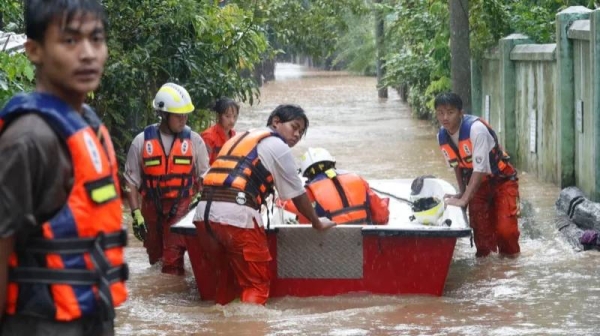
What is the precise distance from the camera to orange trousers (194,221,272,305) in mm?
8359

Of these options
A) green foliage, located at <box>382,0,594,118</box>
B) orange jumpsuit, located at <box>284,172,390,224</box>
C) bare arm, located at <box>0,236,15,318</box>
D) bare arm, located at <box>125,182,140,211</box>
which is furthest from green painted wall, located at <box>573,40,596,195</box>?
bare arm, located at <box>0,236,15,318</box>

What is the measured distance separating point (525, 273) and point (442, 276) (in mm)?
1706

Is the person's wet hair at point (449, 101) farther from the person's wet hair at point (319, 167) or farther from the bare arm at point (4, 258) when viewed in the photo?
the bare arm at point (4, 258)

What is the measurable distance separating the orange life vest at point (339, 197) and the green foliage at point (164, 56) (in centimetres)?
586

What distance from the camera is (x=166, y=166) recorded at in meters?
10.2

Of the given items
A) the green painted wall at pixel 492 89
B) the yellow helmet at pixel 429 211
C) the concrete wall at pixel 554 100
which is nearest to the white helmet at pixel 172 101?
the yellow helmet at pixel 429 211

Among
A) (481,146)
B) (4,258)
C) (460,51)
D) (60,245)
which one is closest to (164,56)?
(460,51)

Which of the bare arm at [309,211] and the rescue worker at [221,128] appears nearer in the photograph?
the bare arm at [309,211]

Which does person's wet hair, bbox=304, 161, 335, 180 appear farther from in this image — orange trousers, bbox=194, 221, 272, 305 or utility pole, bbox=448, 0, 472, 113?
utility pole, bbox=448, 0, 472, 113

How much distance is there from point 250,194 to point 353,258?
1124 mm

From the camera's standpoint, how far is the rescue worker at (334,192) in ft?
30.1

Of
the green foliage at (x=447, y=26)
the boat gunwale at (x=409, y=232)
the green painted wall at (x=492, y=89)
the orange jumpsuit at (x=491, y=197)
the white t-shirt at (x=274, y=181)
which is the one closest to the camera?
the white t-shirt at (x=274, y=181)

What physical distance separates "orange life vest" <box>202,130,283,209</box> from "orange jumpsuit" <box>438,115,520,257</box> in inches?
109

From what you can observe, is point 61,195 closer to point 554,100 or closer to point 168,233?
point 168,233
